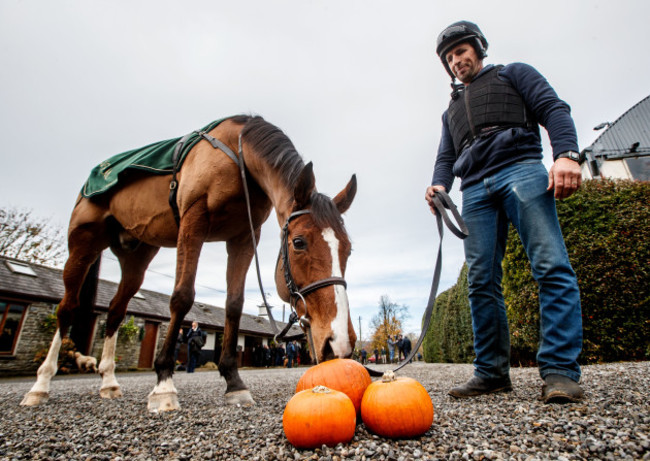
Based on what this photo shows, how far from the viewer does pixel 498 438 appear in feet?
→ 4.20

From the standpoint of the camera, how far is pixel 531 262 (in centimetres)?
198

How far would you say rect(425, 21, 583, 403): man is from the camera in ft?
5.95

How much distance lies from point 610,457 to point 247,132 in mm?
3263

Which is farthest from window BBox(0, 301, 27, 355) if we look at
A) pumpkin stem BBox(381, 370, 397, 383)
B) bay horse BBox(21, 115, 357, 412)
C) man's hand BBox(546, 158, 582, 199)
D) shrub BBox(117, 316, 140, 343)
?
man's hand BBox(546, 158, 582, 199)

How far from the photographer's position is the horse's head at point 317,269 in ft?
5.91

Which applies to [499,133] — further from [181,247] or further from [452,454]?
[181,247]

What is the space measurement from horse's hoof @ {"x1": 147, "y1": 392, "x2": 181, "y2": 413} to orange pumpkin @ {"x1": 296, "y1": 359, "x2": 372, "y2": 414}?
1.28 metres

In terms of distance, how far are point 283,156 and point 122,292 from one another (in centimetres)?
297

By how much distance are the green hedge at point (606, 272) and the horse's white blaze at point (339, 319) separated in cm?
443

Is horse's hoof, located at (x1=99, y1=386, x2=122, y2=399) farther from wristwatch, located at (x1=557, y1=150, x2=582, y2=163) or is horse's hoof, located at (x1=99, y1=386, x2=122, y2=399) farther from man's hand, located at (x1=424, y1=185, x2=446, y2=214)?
wristwatch, located at (x1=557, y1=150, x2=582, y2=163)

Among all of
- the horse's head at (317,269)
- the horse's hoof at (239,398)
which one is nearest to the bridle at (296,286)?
the horse's head at (317,269)

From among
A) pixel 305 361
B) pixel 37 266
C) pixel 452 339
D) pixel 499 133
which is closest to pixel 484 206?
pixel 499 133

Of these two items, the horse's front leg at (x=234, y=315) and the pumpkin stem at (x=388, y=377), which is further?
the horse's front leg at (x=234, y=315)

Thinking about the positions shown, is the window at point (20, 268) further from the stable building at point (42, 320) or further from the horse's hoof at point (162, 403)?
the horse's hoof at point (162, 403)
